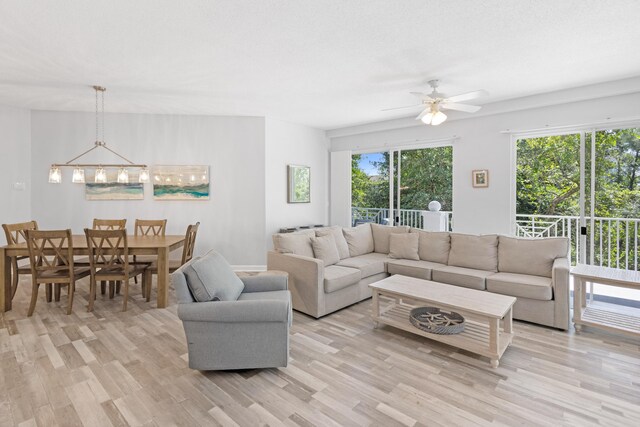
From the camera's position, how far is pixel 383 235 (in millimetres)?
5059

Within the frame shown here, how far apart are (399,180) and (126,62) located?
460 centimetres

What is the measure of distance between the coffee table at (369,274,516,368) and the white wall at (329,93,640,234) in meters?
2.26

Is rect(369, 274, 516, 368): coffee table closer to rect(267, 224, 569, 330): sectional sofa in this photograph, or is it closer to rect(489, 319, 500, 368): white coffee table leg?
rect(489, 319, 500, 368): white coffee table leg

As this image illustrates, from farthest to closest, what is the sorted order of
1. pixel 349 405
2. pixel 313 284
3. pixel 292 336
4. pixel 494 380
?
pixel 313 284
pixel 292 336
pixel 494 380
pixel 349 405

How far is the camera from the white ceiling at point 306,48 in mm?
2359

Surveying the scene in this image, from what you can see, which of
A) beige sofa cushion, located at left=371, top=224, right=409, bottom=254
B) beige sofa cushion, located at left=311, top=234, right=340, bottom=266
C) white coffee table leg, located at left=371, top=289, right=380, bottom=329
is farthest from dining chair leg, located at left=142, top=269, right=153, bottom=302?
beige sofa cushion, located at left=371, top=224, right=409, bottom=254

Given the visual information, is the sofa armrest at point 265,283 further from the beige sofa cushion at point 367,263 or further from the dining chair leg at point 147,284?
the dining chair leg at point 147,284

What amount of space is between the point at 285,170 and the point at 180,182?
6.02 ft

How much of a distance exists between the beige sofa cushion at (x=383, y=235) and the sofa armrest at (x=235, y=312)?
9.52ft

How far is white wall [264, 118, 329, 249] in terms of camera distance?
5.82m

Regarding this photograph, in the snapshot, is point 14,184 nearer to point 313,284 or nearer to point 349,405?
point 313,284

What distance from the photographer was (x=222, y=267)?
283 cm

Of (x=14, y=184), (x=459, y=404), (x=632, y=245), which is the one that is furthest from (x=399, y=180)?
(x=14, y=184)

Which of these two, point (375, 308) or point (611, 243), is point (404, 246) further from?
point (611, 243)
